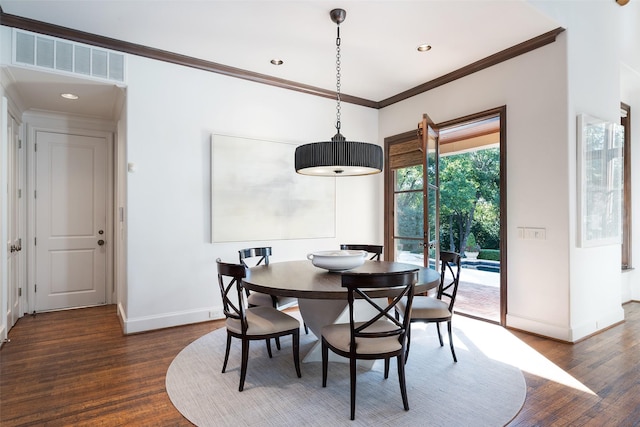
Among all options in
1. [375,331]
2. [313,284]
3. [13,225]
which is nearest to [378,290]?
[375,331]

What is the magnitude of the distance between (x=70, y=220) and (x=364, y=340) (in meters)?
4.30

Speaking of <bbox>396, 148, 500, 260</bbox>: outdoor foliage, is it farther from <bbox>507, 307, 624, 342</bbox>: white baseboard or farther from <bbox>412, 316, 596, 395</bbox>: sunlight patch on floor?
<bbox>412, 316, 596, 395</bbox>: sunlight patch on floor

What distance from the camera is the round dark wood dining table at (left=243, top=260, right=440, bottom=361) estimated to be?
2.18m

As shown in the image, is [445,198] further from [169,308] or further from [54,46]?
[54,46]

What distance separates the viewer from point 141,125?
141 inches

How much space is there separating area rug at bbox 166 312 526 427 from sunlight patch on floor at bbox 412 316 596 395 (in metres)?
0.13

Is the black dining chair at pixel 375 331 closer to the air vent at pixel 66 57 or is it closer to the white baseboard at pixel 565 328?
the white baseboard at pixel 565 328

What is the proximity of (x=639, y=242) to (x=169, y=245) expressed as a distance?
6.15 m

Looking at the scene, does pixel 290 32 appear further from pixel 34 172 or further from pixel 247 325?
pixel 34 172

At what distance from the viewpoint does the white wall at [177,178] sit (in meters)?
3.56

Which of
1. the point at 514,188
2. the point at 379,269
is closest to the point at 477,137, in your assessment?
the point at 514,188

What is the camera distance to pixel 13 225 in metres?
3.73

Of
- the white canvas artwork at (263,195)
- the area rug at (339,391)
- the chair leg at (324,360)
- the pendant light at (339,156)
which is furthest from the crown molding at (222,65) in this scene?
the chair leg at (324,360)

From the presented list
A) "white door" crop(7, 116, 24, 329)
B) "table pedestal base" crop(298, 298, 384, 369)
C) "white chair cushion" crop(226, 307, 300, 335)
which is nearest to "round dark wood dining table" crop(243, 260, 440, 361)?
"table pedestal base" crop(298, 298, 384, 369)
